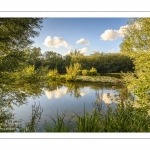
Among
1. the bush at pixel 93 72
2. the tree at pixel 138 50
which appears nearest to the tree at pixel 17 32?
the bush at pixel 93 72

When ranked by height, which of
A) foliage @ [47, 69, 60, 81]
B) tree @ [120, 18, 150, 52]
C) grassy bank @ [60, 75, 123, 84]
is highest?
tree @ [120, 18, 150, 52]

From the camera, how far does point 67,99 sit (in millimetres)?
4055

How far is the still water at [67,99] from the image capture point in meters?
3.90

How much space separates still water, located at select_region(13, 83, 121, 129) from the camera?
154 inches

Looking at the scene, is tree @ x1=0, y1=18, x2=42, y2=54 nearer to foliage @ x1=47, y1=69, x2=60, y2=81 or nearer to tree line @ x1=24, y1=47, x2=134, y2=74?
tree line @ x1=24, y1=47, x2=134, y2=74

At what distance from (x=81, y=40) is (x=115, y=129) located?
6.41ft

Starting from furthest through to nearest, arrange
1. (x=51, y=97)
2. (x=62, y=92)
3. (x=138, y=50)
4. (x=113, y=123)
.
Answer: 1. (x=138, y=50)
2. (x=62, y=92)
3. (x=51, y=97)
4. (x=113, y=123)

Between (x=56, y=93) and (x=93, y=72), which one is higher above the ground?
(x=93, y=72)

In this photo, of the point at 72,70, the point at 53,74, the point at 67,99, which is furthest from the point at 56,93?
the point at 72,70

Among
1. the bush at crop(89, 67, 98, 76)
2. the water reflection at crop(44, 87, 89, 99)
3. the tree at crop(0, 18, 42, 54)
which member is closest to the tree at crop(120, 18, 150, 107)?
the bush at crop(89, 67, 98, 76)

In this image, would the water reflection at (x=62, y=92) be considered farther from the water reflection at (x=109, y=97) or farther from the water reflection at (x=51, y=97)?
the water reflection at (x=109, y=97)

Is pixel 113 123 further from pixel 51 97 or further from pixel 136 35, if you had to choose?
pixel 136 35

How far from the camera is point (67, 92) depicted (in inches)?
162
